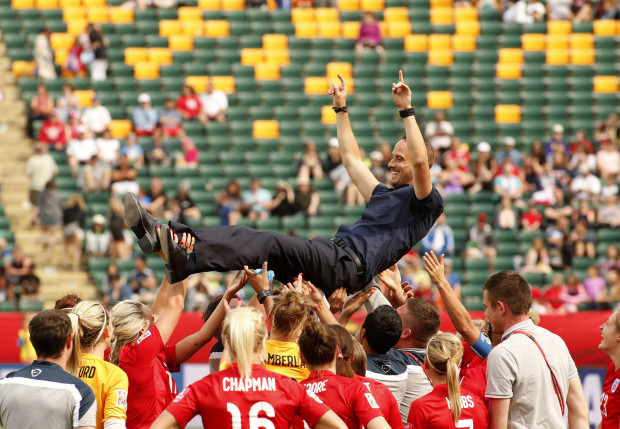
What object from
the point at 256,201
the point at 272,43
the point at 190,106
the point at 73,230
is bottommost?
the point at 73,230

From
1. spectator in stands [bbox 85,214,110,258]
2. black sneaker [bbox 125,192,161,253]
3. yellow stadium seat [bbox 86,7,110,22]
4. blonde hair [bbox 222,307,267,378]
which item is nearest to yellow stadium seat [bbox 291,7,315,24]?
yellow stadium seat [bbox 86,7,110,22]

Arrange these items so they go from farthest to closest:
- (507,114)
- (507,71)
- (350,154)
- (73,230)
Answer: (507,71) → (507,114) → (73,230) → (350,154)

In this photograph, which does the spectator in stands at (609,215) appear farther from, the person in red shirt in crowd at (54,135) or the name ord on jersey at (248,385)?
the name ord on jersey at (248,385)

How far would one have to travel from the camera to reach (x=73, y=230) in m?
15.2

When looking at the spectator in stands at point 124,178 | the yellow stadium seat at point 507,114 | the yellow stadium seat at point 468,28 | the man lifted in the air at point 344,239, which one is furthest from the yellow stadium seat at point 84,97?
the man lifted in the air at point 344,239

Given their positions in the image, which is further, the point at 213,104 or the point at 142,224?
the point at 213,104

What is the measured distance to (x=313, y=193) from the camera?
15570mm

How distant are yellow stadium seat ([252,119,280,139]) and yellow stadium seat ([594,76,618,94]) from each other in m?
7.20

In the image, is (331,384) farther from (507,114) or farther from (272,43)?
(272,43)

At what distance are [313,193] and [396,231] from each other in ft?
32.3

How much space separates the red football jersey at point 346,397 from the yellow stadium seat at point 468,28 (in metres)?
16.6

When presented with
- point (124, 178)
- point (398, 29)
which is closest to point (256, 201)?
point (124, 178)

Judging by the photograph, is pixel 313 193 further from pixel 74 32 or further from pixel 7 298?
pixel 74 32

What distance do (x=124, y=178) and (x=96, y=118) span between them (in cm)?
186
